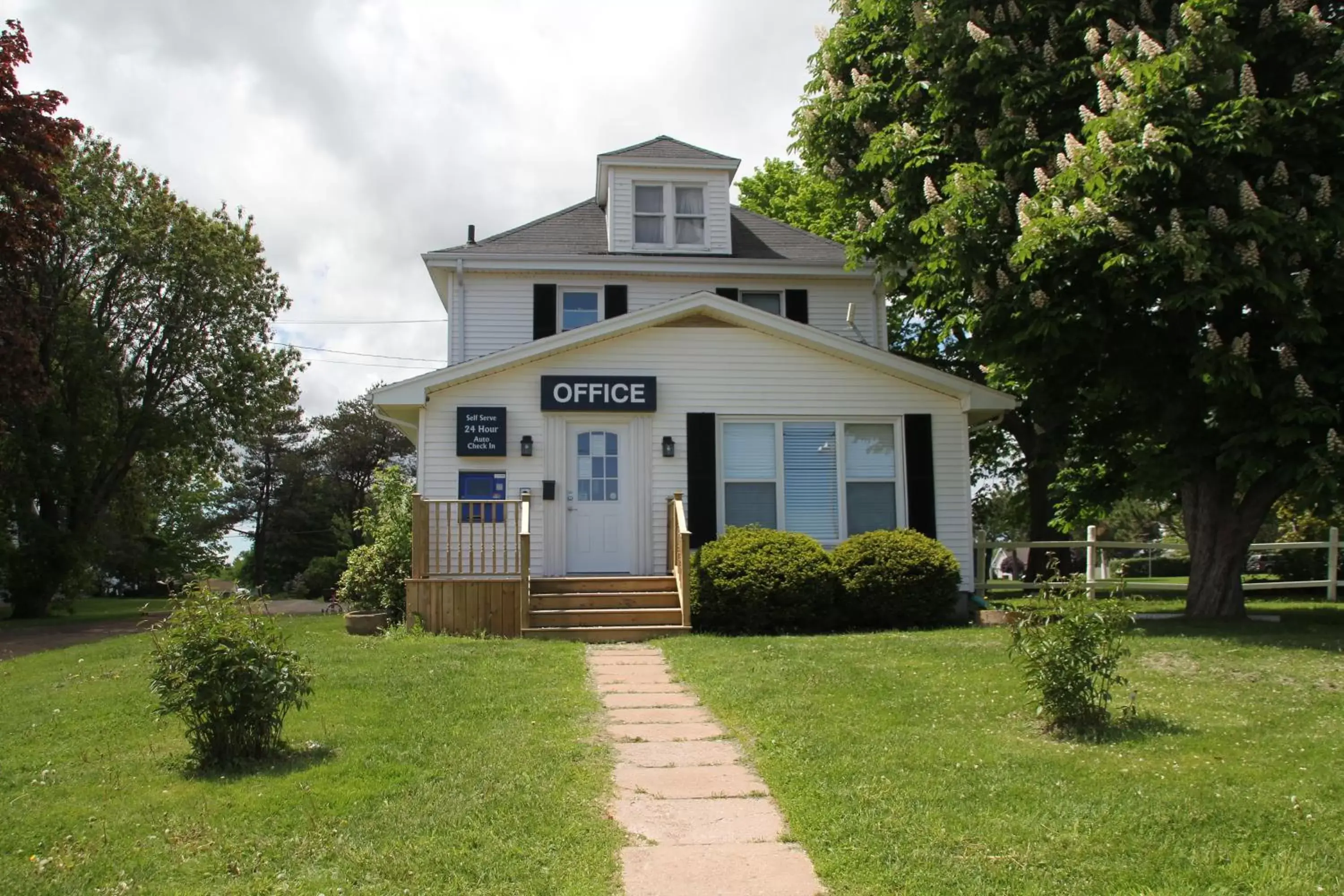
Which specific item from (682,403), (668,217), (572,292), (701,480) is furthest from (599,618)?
(668,217)

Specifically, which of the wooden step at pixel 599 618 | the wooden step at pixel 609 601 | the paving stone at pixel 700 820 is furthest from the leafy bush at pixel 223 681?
the wooden step at pixel 609 601

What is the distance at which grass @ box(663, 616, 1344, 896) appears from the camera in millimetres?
4336

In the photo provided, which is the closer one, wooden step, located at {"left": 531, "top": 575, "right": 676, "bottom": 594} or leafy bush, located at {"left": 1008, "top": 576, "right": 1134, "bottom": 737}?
leafy bush, located at {"left": 1008, "top": 576, "right": 1134, "bottom": 737}

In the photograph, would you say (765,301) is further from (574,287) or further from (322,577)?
(322,577)

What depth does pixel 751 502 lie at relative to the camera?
14.3 meters

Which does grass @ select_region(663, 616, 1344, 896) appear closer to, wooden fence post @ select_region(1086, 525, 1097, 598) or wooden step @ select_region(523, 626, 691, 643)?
wooden step @ select_region(523, 626, 691, 643)

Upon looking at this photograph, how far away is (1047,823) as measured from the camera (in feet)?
15.8

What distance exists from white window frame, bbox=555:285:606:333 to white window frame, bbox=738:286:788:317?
231cm

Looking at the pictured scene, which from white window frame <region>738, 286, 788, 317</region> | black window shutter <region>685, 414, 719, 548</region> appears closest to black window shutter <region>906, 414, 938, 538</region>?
black window shutter <region>685, 414, 719, 548</region>

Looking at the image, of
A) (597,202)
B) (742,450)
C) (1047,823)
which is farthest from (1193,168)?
(597,202)

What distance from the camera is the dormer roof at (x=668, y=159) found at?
17969 mm

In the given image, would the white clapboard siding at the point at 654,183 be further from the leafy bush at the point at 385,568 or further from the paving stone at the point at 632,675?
the paving stone at the point at 632,675

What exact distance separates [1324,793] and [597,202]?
16.8m

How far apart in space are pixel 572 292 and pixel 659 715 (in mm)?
11081
